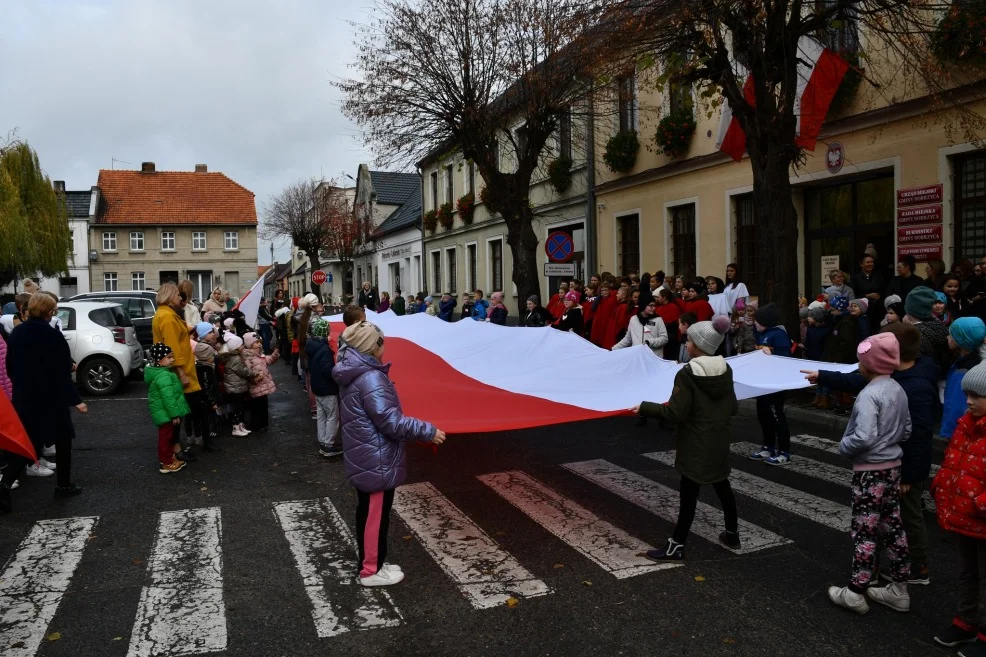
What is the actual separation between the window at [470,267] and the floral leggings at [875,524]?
96.9 ft

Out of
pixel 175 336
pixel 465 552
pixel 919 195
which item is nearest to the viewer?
pixel 465 552

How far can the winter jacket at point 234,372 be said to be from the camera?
1038 centimetres

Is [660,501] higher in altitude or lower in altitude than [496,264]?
lower

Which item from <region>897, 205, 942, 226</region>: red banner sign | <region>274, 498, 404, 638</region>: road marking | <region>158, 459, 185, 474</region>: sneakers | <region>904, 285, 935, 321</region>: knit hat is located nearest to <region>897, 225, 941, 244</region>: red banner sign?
<region>897, 205, 942, 226</region>: red banner sign

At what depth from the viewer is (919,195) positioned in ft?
44.2

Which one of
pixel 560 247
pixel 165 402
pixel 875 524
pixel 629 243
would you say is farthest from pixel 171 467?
pixel 629 243

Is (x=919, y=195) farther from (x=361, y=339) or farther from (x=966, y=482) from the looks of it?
(x=361, y=339)

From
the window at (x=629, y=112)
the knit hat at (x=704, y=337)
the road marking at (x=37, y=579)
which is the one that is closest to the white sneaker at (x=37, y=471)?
the road marking at (x=37, y=579)

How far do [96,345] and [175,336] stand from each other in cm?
737

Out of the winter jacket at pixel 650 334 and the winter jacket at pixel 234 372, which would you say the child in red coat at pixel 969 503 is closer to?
the winter jacket at pixel 650 334

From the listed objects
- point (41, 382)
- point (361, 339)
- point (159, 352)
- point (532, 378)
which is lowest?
point (532, 378)

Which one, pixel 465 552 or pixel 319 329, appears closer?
pixel 465 552

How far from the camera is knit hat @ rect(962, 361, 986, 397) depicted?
12.9 feet

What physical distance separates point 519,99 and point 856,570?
687 inches
